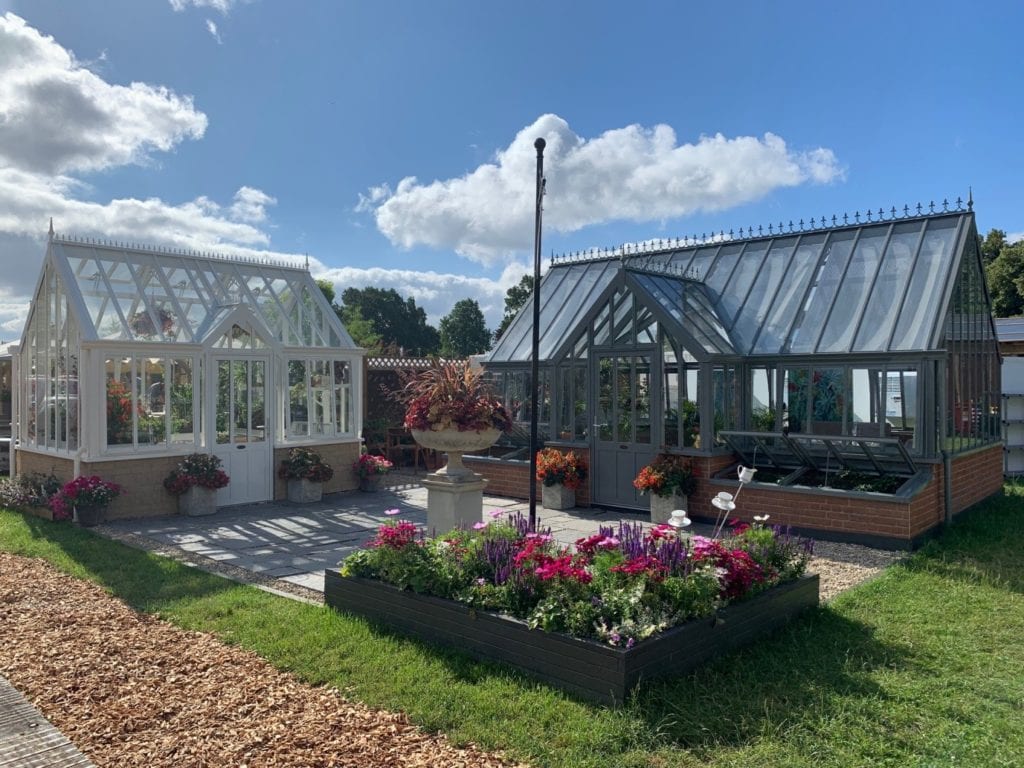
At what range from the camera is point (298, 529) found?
1046 cm

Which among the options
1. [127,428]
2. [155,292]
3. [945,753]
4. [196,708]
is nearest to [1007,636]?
[945,753]

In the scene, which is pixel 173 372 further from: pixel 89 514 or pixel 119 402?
pixel 89 514

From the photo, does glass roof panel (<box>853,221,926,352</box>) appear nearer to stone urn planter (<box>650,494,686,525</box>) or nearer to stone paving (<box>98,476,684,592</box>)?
stone urn planter (<box>650,494,686,525</box>)

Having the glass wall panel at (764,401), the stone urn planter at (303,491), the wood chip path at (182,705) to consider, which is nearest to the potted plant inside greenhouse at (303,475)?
the stone urn planter at (303,491)

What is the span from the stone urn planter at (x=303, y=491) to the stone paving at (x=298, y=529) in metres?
0.21

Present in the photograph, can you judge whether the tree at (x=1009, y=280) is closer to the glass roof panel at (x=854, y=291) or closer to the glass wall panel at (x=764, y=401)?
the glass roof panel at (x=854, y=291)

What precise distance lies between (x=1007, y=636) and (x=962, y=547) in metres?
3.38

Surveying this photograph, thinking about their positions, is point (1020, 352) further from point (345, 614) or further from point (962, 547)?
point (345, 614)

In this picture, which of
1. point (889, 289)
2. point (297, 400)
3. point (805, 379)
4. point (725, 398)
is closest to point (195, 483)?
point (297, 400)

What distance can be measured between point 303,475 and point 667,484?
19.8 feet

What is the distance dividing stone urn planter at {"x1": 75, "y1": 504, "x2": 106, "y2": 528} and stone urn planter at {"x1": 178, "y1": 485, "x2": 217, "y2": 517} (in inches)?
47.2

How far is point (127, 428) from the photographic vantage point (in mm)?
11258

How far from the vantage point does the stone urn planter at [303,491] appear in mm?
12602

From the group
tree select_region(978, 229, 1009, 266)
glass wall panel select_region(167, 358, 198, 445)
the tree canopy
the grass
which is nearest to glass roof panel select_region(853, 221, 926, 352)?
the grass
